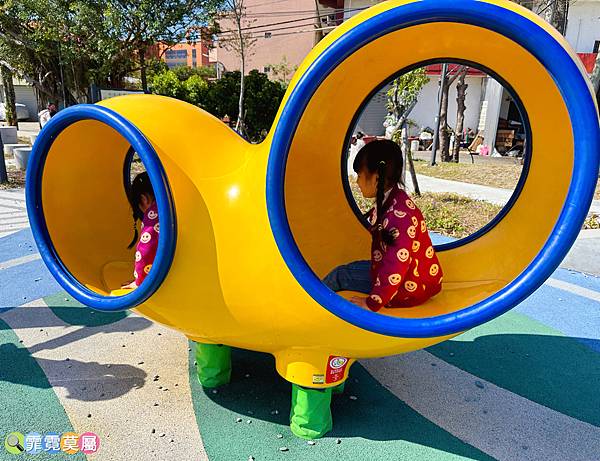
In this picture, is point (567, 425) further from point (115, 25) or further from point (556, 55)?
point (115, 25)

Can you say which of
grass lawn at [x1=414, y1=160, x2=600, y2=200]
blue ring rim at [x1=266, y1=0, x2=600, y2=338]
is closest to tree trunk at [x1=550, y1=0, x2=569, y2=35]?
grass lawn at [x1=414, y1=160, x2=600, y2=200]

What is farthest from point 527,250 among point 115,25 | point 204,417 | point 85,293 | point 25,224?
point 115,25

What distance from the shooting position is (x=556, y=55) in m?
1.90

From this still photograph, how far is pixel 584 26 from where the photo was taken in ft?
68.7

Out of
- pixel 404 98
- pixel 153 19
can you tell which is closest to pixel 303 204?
pixel 404 98

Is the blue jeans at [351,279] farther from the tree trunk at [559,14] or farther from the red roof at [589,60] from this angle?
the red roof at [589,60]

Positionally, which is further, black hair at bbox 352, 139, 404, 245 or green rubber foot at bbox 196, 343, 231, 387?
green rubber foot at bbox 196, 343, 231, 387

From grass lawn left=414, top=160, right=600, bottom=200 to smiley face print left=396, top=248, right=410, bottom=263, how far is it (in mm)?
9283

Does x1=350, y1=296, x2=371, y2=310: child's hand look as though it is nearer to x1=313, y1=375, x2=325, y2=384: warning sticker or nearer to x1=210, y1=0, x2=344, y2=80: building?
x1=313, y1=375, x2=325, y2=384: warning sticker

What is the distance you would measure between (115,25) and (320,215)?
48.5 feet

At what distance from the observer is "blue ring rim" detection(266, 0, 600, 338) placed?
190 cm

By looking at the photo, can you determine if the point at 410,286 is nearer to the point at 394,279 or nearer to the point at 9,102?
the point at 394,279

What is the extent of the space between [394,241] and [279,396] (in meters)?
1.24

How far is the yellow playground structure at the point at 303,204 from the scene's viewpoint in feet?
6.64
